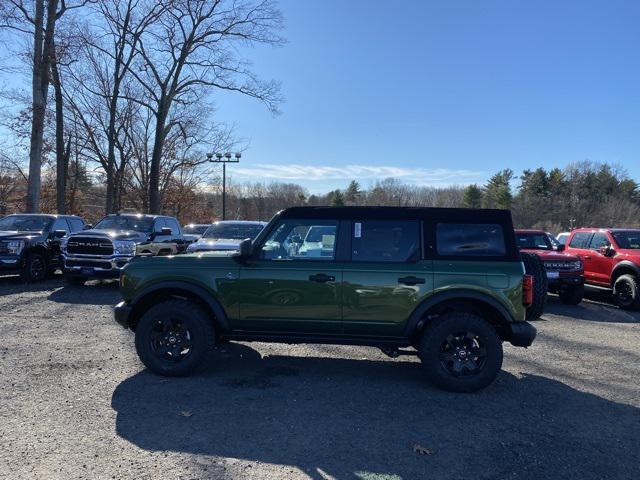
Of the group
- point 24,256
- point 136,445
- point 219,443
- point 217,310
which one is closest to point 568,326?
point 217,310

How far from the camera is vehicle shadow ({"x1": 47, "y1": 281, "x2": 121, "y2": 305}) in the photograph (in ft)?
32.6

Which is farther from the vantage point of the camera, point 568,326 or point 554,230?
point 554,230

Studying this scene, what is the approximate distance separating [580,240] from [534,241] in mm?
1610

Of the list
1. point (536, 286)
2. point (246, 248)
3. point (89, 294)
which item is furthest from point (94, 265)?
point (536, 286)

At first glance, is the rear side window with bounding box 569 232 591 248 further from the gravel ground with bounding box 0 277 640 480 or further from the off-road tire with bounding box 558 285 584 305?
the gravel ground with bounding box 0 277 640 480

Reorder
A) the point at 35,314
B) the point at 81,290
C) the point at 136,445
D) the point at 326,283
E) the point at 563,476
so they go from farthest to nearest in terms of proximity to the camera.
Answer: the point at 81,290, the point at 35,314, the point at 326,283, the point at 136,445, the point at 563,476

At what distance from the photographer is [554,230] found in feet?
230

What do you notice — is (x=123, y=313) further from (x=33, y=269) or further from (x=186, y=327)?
(x=33, y=269)

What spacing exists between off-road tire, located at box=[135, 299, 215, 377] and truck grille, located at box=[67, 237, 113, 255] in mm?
6966

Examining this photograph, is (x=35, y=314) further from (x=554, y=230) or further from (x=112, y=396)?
(x=554, y=230)

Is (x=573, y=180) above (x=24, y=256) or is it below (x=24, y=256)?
above

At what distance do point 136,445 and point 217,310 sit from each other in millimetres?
1742

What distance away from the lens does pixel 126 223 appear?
42.1ft

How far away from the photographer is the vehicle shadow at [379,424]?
3414 mm
